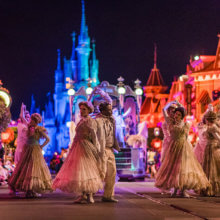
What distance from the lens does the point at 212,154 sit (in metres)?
14.9

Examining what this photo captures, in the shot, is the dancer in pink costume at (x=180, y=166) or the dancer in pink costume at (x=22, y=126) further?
the dancer in pink costume at (x=22, y=126)

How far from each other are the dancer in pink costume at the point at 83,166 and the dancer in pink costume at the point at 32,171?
2.00 m

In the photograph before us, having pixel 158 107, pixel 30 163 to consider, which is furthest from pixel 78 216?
pixel 158 107

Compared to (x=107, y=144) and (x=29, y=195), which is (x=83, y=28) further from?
(x=107, y=144)

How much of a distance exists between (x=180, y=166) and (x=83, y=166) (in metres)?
3.01

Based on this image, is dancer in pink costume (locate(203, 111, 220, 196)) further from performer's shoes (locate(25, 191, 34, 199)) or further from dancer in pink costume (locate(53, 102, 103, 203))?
performer's shoes (locate(25, 191, 34, 199))

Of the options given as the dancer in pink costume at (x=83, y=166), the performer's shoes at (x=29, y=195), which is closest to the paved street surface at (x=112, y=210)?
the dancer in pink costume at (x=83, y=166)

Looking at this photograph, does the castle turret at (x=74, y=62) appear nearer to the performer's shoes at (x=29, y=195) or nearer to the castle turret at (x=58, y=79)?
the castle turret at (x=58, y=79)

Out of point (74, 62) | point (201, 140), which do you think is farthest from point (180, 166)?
point (74, 62)

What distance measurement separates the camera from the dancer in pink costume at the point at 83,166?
11391 mm

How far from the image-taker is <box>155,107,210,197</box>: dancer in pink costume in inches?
539

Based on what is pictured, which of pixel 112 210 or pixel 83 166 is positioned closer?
pixel 112 210

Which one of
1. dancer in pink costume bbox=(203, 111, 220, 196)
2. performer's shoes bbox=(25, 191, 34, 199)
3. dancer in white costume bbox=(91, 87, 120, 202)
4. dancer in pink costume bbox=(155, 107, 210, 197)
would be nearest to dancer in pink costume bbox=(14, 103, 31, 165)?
performer's shoes bbox=(25, 191, 34, 199)

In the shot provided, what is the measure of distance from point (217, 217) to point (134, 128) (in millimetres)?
19074
